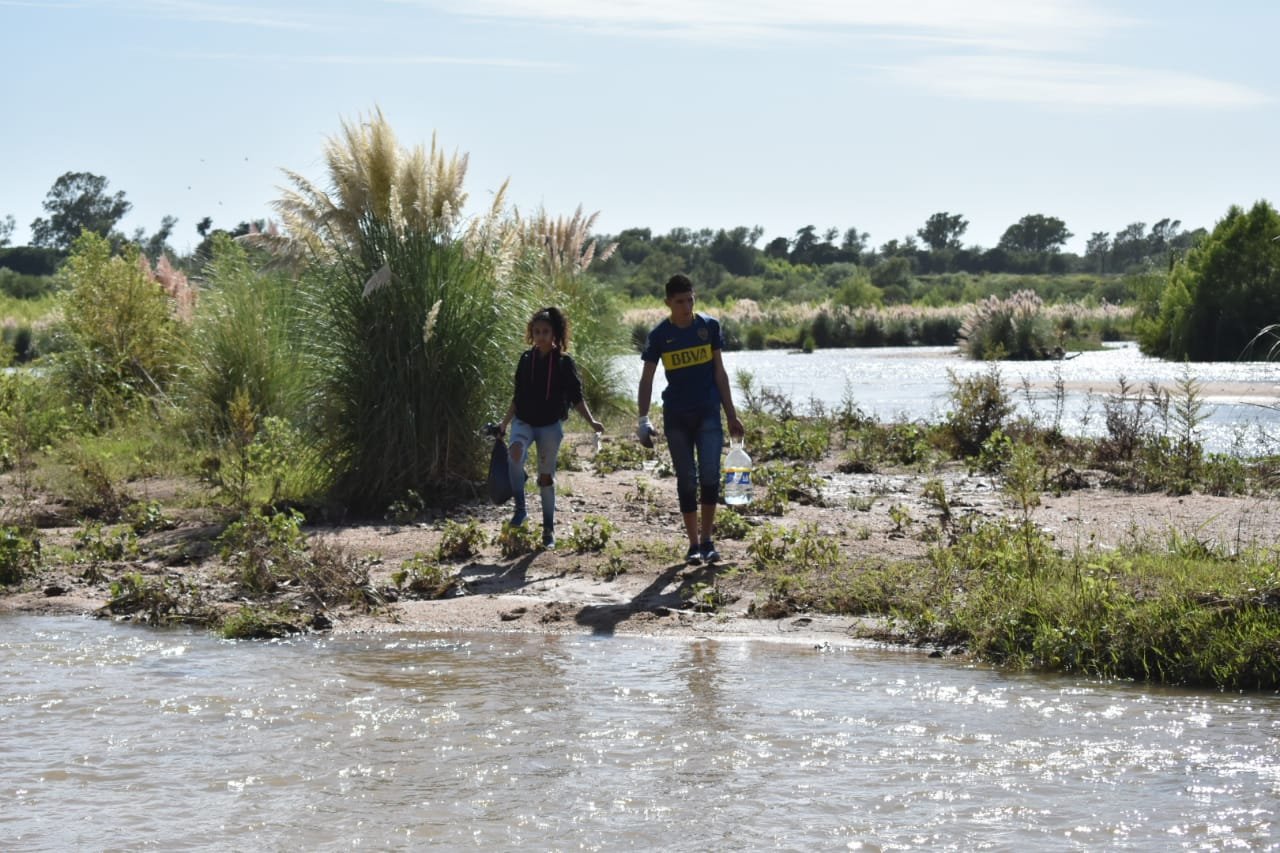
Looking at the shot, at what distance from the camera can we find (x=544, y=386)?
1111 centimetres

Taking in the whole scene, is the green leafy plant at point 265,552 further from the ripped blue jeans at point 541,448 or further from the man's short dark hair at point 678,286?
the man's short dark hair at point 678,286

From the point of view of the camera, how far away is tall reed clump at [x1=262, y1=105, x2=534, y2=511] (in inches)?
486

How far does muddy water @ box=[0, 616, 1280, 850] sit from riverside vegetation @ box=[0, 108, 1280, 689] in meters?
0.75

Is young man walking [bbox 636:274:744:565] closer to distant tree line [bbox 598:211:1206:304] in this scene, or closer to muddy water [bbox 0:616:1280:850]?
muddy water [bbox 0:616:1280:850]

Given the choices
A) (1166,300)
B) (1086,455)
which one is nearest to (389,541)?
(1086,455)

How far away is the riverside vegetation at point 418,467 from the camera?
27.5 ft

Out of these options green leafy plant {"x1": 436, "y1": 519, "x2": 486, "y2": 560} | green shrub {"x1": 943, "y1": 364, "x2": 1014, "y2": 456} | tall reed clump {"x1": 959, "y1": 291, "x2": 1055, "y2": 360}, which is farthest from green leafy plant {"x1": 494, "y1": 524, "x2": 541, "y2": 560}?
tall reed clump {"x1": 959, "y1": 291, "x2": 1055, "y2": 360}

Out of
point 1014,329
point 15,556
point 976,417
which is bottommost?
point 15,556

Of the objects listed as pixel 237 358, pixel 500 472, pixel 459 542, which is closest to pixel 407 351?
pixel 500 472

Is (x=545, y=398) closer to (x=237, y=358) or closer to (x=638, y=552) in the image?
(x=638, y=552)

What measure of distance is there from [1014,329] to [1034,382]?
8342mm

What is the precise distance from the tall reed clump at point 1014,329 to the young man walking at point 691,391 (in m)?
33.0

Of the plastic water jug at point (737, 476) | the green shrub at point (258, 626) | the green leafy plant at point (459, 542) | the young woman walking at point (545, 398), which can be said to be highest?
the young woman walking at point (545, 398)

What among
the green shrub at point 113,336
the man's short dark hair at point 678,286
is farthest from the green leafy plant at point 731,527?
the green shrub at point 113,336
